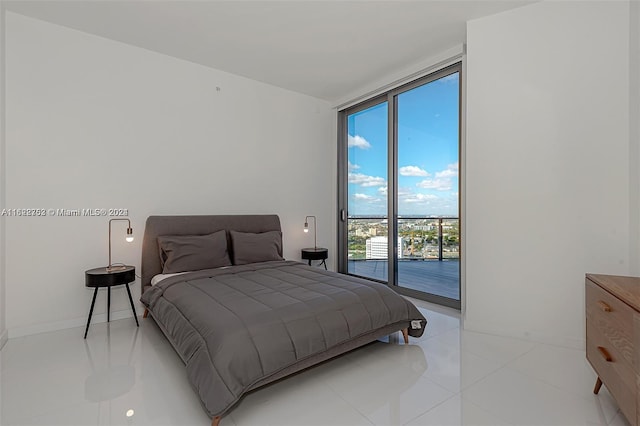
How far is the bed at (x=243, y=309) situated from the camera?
1.72m

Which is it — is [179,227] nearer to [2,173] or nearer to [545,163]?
[2,173]

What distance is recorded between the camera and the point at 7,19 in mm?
2768

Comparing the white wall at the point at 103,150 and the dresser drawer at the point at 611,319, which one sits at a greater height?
the white wall at the point at 103,150

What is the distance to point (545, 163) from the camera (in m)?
2.64

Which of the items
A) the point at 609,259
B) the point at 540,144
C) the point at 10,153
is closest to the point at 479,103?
the point at 540,144

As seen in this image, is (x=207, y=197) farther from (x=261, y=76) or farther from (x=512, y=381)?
(x=512, y=381)

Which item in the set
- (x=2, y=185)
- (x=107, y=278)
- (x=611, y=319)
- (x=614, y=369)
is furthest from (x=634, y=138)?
(x=2, y=185)

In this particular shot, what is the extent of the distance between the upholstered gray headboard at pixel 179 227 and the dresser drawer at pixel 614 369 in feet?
11.0

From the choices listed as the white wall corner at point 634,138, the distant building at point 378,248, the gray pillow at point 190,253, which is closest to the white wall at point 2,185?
the gray pillow at point 190,253

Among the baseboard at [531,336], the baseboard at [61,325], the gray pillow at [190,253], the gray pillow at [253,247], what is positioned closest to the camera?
the baseboard at [531,336]

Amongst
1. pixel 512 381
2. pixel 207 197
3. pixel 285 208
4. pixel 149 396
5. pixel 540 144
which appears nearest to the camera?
pixel 149 396

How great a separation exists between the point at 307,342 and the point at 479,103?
8.64ft

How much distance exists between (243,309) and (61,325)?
2222mm

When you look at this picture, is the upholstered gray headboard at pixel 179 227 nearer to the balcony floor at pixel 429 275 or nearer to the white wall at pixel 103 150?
the white wall at pixel 103 150
